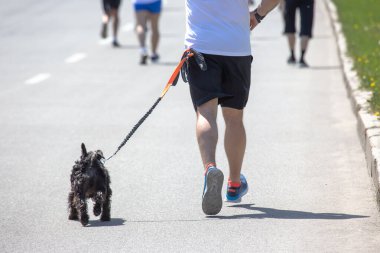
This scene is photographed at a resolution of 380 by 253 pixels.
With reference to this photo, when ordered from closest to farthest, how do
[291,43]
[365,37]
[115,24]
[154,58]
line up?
[291,43] < [365,37] < [154,58] < [115,24]

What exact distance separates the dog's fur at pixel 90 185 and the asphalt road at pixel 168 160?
11 centimetres

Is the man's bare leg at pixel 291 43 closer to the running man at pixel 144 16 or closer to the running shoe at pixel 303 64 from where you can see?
the running shoe at pixel 303 64

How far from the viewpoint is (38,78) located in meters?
15.9

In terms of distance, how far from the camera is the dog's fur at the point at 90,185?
23.2 feet

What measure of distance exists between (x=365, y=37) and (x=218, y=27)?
33.3ft

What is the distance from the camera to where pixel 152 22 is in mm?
17500

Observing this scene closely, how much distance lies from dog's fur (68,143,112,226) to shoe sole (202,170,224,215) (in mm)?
624

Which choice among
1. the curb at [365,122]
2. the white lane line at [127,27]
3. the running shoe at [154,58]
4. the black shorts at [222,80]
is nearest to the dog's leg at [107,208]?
the black shorts at [222,80]

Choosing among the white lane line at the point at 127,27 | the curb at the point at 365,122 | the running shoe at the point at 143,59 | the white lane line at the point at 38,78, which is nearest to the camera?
the curb at the point at 365,122

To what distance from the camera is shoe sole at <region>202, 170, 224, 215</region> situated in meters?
7.07

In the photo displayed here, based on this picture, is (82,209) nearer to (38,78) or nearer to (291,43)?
(38,78)

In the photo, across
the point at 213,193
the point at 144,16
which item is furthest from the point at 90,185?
the point at 144,16

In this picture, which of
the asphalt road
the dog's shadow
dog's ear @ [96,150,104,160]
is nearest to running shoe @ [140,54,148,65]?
the asphalt road

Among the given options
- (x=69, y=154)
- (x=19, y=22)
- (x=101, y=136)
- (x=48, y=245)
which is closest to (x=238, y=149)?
(x=48, y=245)
